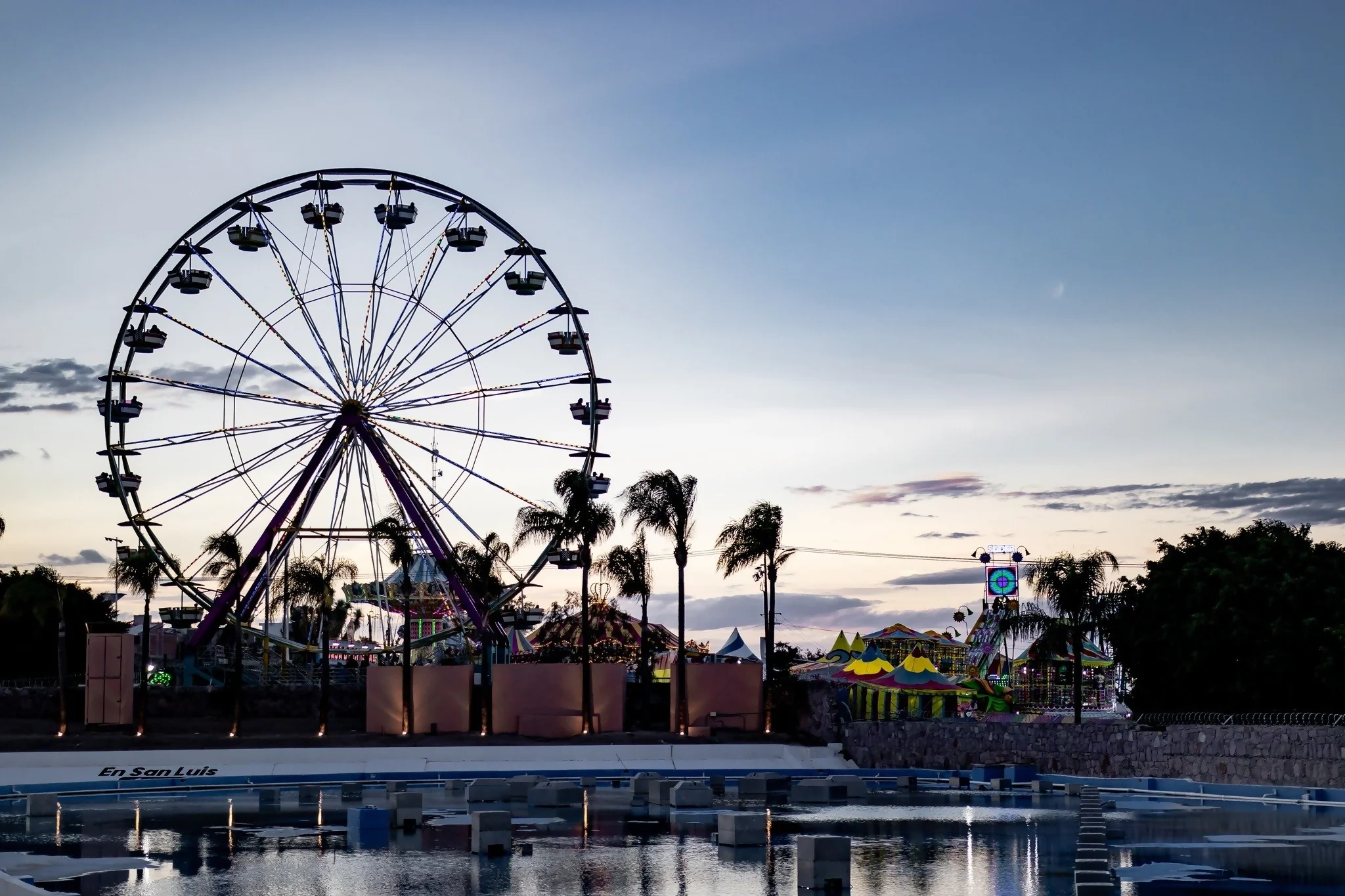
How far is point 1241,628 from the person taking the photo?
148 feet

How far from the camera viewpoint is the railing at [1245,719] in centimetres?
3472

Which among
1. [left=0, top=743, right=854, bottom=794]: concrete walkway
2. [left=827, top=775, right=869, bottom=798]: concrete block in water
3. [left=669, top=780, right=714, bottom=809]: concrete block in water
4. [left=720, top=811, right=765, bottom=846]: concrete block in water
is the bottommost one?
[left=0, top=743, right=854, bottom=794]: concrete walkway

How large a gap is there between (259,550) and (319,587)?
272 centimetres

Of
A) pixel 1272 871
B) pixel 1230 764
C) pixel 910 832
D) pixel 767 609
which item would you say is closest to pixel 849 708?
pixel 767 609

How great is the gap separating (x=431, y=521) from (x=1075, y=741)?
22022mm

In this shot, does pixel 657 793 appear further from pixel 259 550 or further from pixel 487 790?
pixel 259 550

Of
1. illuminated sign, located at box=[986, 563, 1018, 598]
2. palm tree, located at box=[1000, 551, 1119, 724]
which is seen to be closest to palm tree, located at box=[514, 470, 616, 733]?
palm tree, located at box=[1000, 551, 1119, 724]

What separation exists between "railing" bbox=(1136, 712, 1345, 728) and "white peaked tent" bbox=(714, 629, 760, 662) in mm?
23447

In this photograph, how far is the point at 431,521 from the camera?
52.5 metres

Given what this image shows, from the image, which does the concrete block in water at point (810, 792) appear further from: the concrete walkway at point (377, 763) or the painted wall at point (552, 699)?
the painted wall at point (552, 699)

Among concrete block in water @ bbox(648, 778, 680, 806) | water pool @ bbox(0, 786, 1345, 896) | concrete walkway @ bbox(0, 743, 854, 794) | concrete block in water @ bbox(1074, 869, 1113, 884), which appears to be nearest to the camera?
concrete block in water @ bbox(1074, 869, 1113, 884)

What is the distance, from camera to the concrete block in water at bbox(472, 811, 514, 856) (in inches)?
887

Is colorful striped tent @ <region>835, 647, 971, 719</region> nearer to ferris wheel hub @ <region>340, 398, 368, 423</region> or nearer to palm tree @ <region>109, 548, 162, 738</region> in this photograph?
ferris wheel hub @ <region>340, 398, 368, 423</region>

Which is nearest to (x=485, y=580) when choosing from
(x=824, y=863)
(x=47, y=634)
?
(x=47, y=634)
